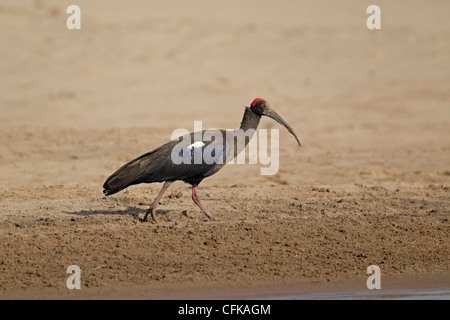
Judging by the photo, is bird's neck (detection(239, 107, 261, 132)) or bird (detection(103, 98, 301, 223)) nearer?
bird (detection(103, 98, 301, 223))

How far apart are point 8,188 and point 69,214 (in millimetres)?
2000

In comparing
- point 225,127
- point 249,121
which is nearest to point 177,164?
point 249,121

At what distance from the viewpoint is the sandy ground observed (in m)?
7.78

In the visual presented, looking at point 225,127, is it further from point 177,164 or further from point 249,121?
point 177,164

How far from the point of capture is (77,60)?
19.1 metres

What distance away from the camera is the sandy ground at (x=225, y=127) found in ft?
25.5

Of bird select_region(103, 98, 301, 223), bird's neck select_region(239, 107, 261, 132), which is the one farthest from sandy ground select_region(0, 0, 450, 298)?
bird's neck select_region(239, 107, 261, 132)

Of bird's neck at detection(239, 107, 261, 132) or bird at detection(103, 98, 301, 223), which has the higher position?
bird's neck at detection(239, 107, 261, 132)

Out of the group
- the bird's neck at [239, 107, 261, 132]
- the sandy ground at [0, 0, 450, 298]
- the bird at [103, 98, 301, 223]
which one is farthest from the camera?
the bird's neck at [239, 107, 261, 132]

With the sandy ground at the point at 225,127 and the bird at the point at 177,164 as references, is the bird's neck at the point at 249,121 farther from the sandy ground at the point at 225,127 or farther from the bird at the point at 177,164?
the sandy ground at the point at 225,127

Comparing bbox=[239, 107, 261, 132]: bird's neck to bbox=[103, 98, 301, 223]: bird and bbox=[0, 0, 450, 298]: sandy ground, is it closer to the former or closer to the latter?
bbox=[103, 98, 301, 223]: bird

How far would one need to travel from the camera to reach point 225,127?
15.3m
